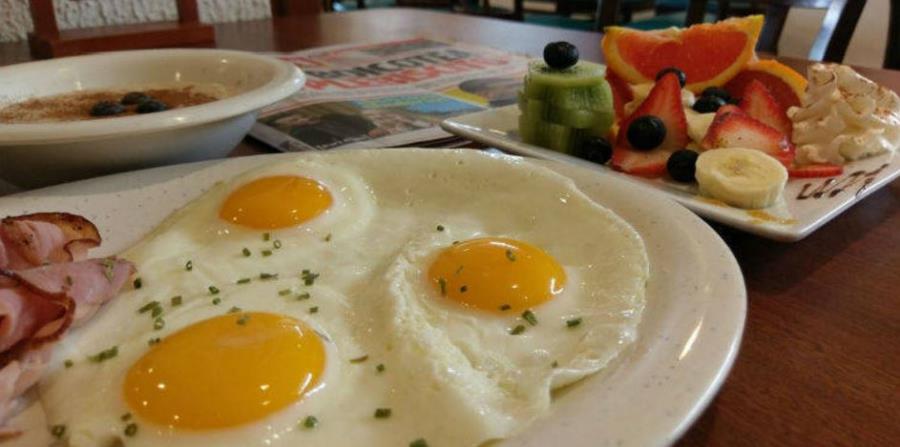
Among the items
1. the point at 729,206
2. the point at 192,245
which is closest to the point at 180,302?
the point at 192,245

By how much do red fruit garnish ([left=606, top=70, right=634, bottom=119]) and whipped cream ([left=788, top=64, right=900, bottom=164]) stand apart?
367 mm

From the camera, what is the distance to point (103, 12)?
10.6 ft

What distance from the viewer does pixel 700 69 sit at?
5.66 feet

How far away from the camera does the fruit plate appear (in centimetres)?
105

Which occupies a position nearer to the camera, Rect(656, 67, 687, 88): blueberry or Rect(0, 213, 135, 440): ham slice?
Rect(0, 213, 135, 440): ham slice

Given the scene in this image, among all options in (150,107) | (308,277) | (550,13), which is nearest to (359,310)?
(308,277)

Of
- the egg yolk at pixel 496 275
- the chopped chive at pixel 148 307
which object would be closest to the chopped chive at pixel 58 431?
the chopped chive at pixel 148 307

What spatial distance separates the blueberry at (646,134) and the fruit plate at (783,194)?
86 mm

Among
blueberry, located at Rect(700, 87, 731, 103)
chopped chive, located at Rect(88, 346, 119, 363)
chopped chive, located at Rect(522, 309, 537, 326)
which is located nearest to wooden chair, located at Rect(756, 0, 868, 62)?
blueberry, located at Rect(700, 87, 731, 103)

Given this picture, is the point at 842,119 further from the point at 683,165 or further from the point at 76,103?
the point at 76,103

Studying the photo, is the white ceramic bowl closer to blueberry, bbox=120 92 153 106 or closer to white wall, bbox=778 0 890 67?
blueberry, bbox=120 92 153 106

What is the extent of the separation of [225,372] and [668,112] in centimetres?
110

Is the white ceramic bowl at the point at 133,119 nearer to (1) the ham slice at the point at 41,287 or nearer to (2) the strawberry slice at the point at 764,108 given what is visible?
(1) the ham slice at the point at 41,287

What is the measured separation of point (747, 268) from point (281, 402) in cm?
72
